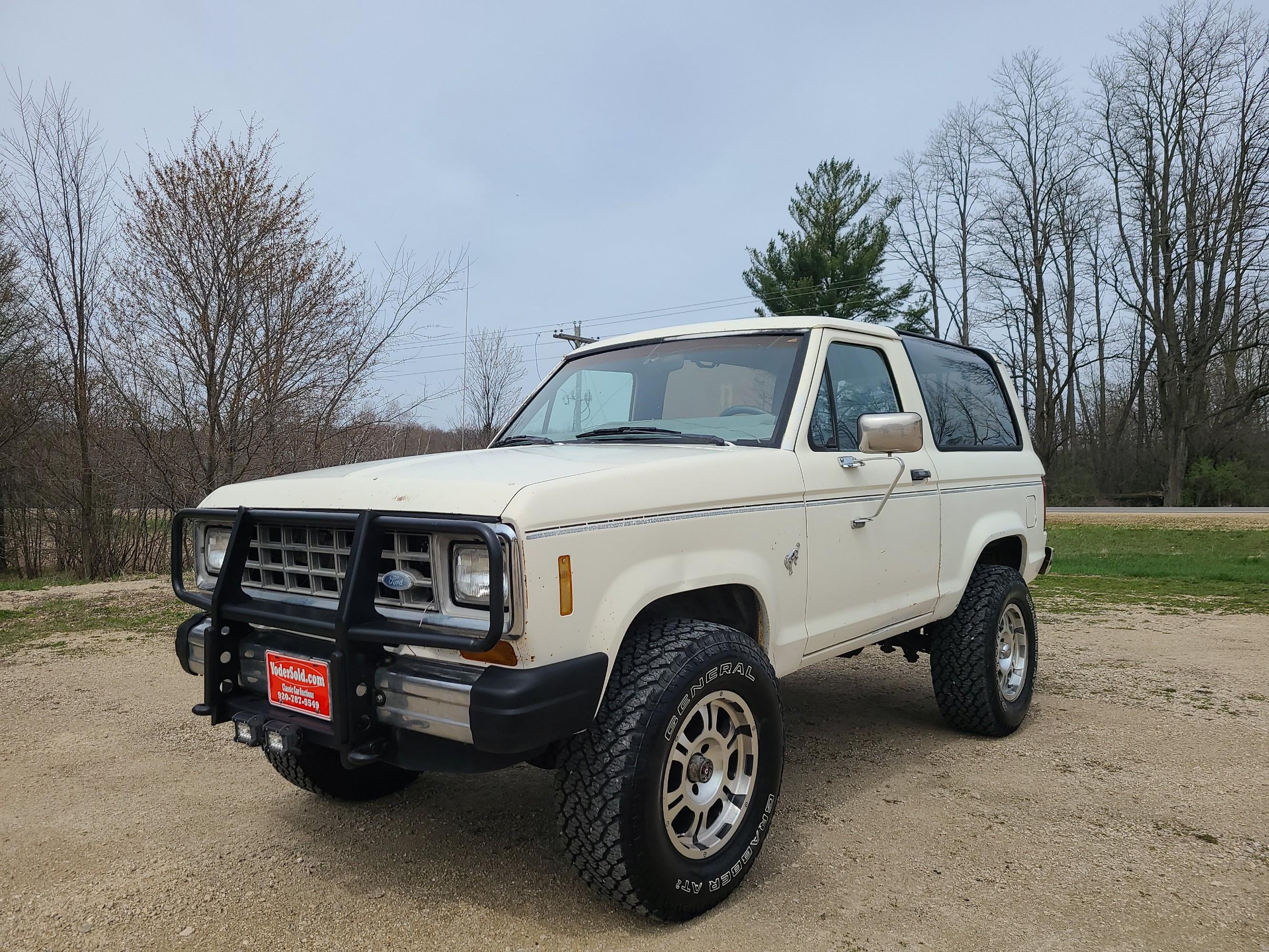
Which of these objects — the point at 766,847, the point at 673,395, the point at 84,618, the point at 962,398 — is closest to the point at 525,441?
the point at 673,395

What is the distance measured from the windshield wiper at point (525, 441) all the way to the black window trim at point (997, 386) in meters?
1.88

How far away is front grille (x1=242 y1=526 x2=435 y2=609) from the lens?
8.36ft

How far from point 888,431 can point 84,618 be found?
26.5ft

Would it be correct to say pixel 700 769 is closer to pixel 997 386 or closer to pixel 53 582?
pixel 997 386

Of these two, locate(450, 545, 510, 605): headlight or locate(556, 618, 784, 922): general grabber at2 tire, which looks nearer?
locate(450, 545, 510, 605): headlight

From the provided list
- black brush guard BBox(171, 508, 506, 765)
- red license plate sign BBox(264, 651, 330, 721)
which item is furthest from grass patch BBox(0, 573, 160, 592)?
red license plate sign BBox(264, 651, 330, 721)

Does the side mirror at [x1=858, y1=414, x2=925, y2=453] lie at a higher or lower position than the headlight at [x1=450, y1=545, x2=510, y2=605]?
higher

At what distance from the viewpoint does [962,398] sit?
15.9 ft

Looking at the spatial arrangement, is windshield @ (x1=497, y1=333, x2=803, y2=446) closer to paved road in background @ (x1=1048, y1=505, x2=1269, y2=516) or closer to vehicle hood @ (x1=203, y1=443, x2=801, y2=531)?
vehicle hood @ (x1=203, y1=443, x2=801, y2=531)

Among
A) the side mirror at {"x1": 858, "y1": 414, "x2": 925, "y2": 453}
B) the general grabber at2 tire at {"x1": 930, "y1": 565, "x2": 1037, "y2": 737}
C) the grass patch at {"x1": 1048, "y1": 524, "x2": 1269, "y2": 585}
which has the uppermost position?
the side mirror at {"x1": 858, "y1": 414, "x2": 925, "y2": 453}

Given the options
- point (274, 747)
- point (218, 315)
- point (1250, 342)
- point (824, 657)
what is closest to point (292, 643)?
point (274, 747)

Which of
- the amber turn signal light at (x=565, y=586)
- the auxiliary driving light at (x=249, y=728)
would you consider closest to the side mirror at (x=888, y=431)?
the amber turn signal light at (x=565, y=586)

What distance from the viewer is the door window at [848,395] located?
143 inches

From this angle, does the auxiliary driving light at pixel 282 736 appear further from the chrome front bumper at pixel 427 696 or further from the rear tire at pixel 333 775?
the rear tire at pixel 333 775
